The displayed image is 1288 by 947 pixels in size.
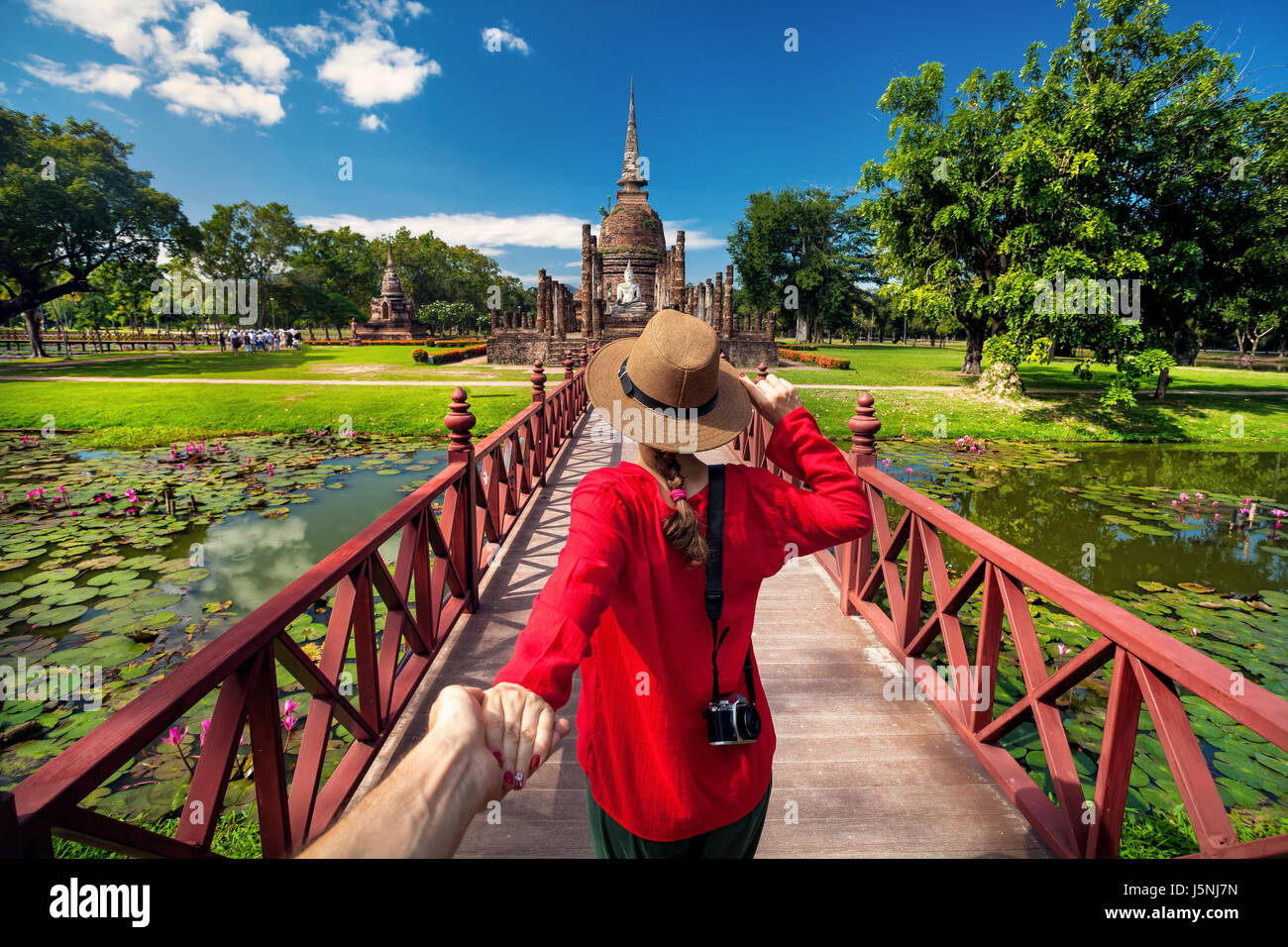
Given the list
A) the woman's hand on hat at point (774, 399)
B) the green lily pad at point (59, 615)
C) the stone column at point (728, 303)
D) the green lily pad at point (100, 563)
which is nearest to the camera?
the woman's hand on hat at point (774, 399)

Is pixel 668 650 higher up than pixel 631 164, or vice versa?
pixel 631 164

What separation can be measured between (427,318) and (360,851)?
5885cm

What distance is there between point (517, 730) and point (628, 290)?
38559 millimetres

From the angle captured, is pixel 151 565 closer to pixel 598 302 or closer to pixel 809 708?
pixel 809 708

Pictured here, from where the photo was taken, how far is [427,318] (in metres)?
54.3

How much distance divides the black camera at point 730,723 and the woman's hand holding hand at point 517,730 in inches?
19.3

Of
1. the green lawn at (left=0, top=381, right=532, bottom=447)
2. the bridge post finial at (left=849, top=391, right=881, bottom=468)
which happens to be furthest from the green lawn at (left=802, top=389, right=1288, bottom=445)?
the bridge post finial at (left=849, top=391, right=881, bottom=468)

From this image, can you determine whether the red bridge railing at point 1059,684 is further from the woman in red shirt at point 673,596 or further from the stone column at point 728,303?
the stone column at point 728,303

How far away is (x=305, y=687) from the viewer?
9.22 ft

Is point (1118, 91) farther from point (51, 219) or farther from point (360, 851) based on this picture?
point (51, 219)

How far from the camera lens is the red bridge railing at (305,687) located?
1.12 m

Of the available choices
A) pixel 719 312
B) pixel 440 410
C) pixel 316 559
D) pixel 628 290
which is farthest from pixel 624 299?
pixel 316 559

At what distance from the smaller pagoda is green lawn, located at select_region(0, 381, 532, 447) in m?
31.4

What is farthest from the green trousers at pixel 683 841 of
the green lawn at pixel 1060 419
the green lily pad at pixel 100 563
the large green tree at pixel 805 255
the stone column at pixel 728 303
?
the large green tree at pixel 805 255
